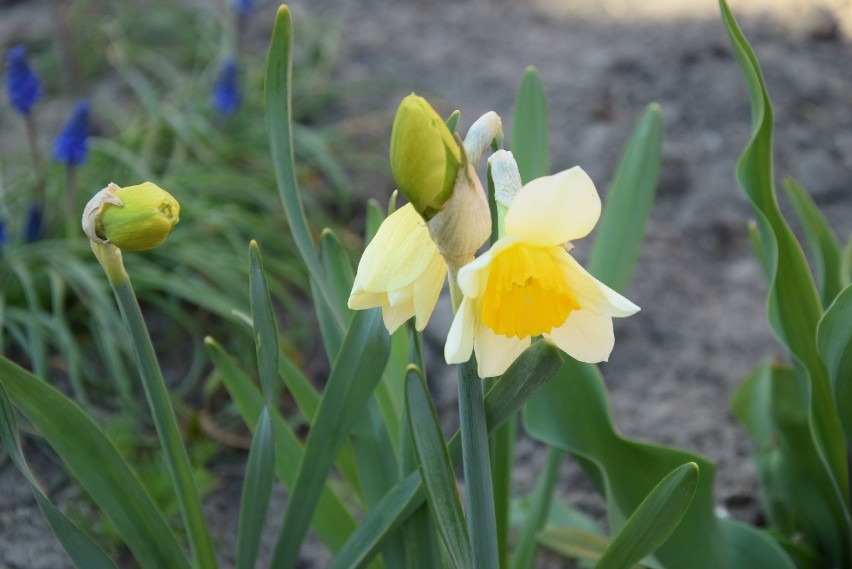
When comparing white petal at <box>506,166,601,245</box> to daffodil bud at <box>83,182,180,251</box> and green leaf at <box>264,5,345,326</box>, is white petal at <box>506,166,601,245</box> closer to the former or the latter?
daffodil bud at <box>83,182,180,251</box>

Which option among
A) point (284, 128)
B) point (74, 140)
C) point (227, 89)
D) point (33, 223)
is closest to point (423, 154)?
point (284, 128)

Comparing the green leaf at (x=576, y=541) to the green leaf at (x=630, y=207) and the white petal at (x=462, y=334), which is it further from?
the white petal at (x=462, y=334)

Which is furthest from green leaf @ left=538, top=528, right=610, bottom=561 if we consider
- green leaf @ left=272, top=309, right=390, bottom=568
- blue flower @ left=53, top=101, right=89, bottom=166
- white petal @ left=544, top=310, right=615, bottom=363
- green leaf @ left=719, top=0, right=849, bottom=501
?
blue flower @ left=53, top=101, right=89, bottom=166

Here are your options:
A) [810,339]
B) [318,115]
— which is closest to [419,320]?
[810,339]

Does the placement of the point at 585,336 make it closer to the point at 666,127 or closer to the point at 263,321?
the point at 263,321

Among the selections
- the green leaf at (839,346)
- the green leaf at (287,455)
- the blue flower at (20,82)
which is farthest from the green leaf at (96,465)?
the blue flower at (20,82)

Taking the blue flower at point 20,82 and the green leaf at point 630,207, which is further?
the blue flower at point 20,82
